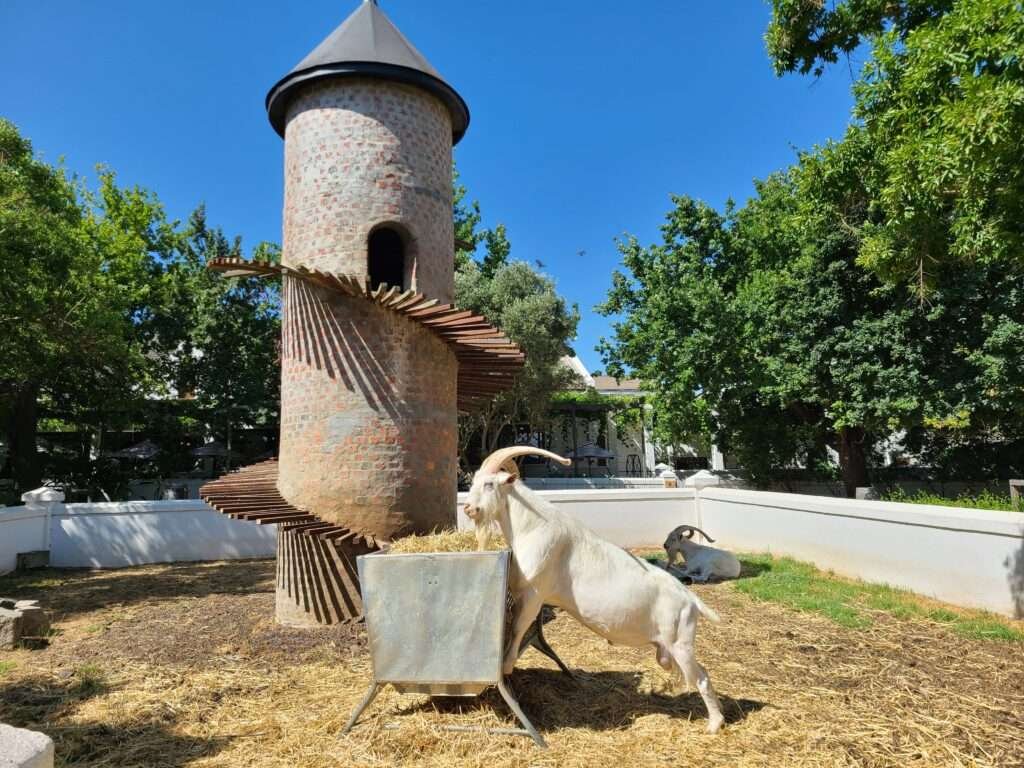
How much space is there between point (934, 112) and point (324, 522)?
749 cm

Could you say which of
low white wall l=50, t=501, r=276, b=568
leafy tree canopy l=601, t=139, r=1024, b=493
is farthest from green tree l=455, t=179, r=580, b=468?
low white wall l=50, t=501, r=276, b=568

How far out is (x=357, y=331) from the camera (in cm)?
758

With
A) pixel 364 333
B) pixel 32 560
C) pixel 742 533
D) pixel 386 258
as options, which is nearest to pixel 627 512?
pixel 742 533

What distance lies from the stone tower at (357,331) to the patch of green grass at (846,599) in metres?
4.81

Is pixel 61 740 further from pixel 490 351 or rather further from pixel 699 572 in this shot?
pixel 699 572

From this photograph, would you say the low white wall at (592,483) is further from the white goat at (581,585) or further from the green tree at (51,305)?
the white goat at (581,585)

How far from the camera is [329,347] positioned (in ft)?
24.9

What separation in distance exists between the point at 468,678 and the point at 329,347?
4459 mm

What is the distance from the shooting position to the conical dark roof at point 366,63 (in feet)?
25.9

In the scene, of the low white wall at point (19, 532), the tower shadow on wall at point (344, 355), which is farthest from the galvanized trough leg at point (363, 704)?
the low white wall at point (19, 532)

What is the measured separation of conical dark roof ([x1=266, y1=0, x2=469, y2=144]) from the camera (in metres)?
7.89

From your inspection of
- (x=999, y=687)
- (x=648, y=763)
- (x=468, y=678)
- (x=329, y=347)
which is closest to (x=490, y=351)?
(x=329, y=347)

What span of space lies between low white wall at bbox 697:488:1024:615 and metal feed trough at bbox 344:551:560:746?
644 cm

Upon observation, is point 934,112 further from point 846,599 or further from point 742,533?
point 742,533
